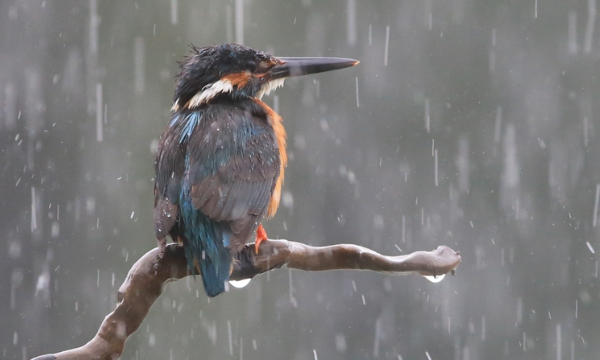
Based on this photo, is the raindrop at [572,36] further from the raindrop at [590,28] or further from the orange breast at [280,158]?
the orange breast at [280,158]

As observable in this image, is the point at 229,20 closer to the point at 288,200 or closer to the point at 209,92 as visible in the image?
the point at 288,200

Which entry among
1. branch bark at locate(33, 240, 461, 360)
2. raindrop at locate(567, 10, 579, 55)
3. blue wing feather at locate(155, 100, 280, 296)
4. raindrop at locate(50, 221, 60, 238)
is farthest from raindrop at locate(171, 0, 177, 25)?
branch bark at locate(33, 240, 461, 360)

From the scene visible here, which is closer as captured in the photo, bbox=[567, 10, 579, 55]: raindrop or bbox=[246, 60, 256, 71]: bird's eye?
bbox=[246, 60, 256, 71]: bird's eye

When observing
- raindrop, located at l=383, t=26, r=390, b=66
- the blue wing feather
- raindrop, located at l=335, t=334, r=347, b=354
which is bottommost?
raindrop, located at l=335, t=334, r=347, b=354

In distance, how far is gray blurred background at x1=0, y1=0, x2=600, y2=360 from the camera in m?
7.19

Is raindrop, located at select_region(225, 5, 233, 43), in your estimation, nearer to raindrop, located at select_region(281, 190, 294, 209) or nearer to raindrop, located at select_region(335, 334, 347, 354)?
raindrop, located at select_region(281, 190, 294, 209)

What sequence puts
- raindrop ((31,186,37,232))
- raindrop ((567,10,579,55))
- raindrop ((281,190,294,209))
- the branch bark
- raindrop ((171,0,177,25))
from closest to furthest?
the branch bark
raindrop ((31,186,37,232))
raindrop ((171,0,177,25))
raindrop ((281,190,294,209))
raindrop ((567,10,579,55))

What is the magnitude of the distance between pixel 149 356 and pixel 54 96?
220cm

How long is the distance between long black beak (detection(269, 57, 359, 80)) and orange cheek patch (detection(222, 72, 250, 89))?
0.13 meters

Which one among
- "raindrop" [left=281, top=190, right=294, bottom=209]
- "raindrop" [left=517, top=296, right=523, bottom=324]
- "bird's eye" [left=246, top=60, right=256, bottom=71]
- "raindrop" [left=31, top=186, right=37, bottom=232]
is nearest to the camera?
"bird's eye" [left=246, top=60, right=256, bottom=71]

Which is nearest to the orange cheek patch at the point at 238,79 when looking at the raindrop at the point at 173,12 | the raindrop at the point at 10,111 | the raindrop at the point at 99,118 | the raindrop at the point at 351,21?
the raindrop at the point at 10,111

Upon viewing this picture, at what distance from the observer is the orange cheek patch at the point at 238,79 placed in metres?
3.43

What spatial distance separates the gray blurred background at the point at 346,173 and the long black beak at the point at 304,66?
3.65 m

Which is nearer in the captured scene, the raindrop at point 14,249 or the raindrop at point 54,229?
the raindrop at point 14,249
